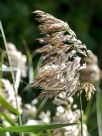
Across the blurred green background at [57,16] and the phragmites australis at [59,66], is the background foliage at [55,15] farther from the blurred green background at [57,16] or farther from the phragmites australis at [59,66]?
the phragmites australis at [59,66]

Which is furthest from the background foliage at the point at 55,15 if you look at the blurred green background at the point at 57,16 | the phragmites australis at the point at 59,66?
the phragmites australis at the point at 59,66

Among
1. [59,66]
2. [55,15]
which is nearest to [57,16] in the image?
[55,15]

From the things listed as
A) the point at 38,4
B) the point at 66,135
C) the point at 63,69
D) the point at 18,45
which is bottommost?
the point at 66,135

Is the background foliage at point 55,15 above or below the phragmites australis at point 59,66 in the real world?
above

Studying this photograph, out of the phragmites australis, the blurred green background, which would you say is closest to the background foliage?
the blurred green background

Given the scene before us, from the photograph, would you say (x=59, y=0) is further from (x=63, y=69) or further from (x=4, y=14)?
(x=63, y=69)

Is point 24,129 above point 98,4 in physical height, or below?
below

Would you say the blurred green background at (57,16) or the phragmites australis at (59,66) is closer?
the phragmites australis at (59,66)

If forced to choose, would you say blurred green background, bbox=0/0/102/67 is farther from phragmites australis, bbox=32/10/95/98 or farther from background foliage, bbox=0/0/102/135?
phragmites australis, bbox=32/10/95/98

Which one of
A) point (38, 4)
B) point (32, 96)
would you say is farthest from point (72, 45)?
point (38, 4)
